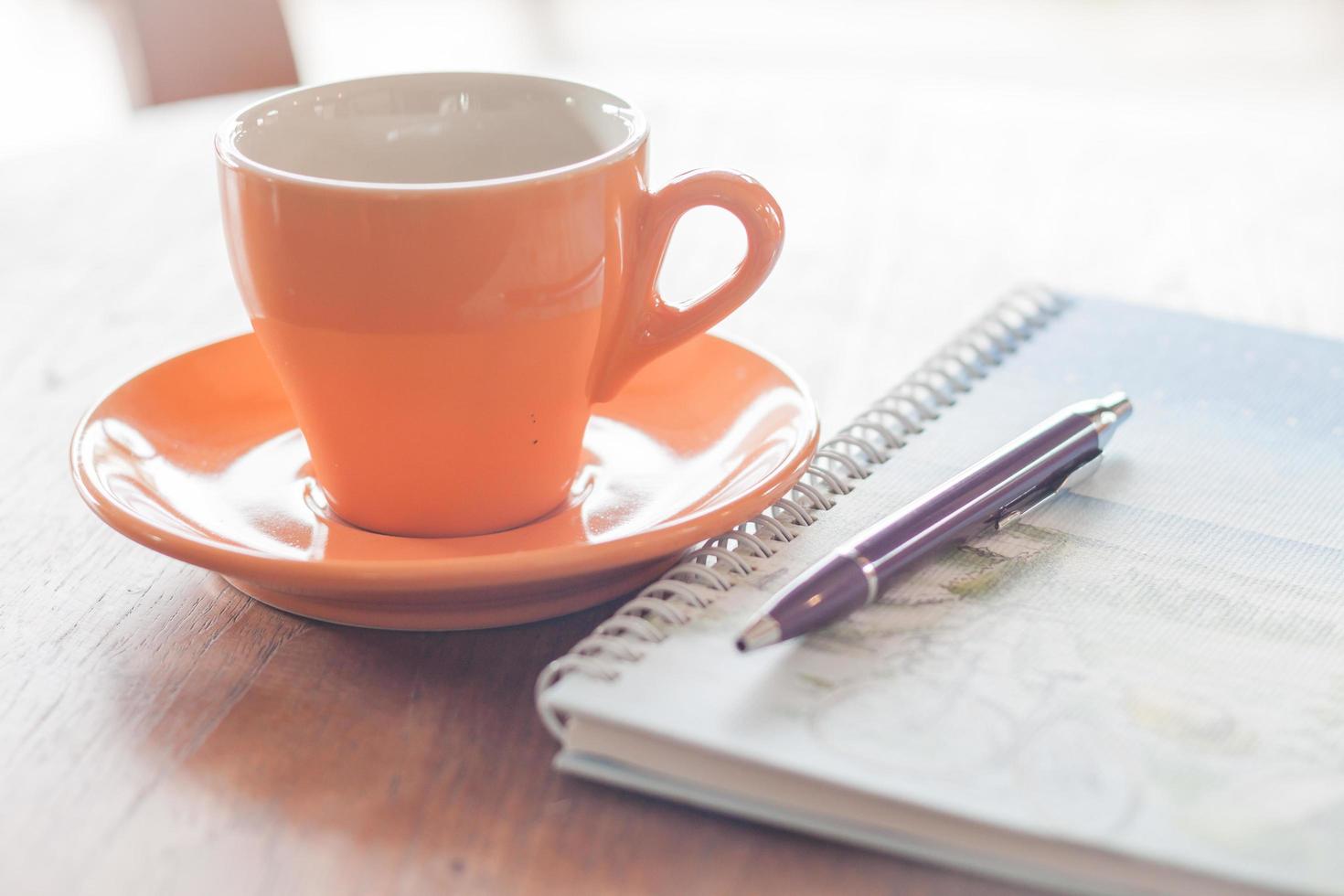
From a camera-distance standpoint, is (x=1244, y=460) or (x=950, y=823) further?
(x=1244, y=460)

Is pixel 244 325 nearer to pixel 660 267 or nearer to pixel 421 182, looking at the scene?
pixel 421 182

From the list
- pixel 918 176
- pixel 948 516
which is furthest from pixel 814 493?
pixel 918 176

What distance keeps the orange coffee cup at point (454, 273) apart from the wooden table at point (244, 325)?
0.07m

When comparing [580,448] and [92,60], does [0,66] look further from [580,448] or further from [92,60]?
[580,448]

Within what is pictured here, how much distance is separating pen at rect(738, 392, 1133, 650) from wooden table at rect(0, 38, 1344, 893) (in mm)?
79

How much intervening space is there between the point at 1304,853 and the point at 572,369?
32 centimetres

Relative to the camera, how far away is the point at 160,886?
0.40 m

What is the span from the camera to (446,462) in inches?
21.5

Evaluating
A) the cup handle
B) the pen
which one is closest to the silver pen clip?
the pen

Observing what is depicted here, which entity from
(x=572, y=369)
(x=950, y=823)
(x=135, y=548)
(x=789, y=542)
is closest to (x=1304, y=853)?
(x=950, y=823)

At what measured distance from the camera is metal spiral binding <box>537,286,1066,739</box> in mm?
453

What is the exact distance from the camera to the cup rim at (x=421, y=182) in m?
0.49

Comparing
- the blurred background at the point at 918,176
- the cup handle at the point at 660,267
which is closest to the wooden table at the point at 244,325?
the blurred background at the point at 918,176

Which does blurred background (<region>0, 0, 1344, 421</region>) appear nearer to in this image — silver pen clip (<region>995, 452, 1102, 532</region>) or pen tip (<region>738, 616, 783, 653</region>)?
silver pen clip (<region>995, 452, 1102, 532</region>)
